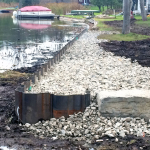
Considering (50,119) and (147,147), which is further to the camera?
(50,119)

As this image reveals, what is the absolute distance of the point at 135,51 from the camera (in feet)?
59.3

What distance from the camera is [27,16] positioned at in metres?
59.4

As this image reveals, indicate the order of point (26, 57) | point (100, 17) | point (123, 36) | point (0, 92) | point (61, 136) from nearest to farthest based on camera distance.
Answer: point (61, 136), point (0, 92), point (26, 57), point (123, 36), point (100, 17)

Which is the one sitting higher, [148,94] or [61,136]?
[148,94]

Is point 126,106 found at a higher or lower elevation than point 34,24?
lower

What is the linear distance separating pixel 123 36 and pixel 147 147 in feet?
65.9

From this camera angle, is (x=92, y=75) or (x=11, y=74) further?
(x=11, y=74)

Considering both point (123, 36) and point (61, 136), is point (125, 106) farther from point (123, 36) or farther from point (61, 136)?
point (123, 36)

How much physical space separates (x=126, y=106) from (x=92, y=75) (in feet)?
12.9

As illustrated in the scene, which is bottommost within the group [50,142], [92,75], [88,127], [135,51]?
→ [50,142]

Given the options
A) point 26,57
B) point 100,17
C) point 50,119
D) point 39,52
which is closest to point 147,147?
point 50,119

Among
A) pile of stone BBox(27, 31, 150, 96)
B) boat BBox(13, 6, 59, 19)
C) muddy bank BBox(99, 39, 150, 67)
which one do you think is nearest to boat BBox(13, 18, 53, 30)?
boat BBox(13, 6, 59, 19)

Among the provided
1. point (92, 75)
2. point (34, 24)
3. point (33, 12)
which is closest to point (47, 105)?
point (92, 75)

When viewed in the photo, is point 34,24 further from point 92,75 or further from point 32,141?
point 32,141
